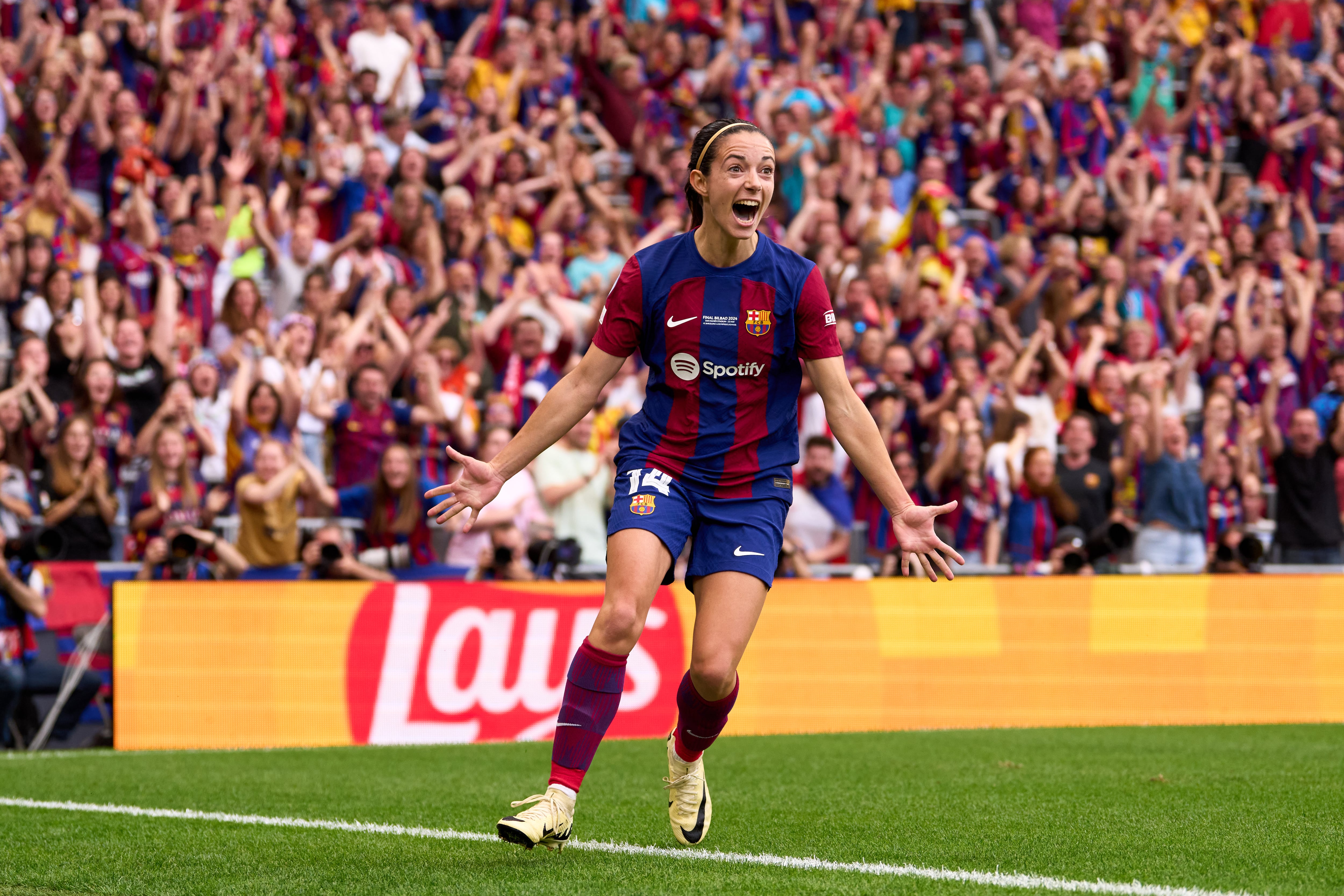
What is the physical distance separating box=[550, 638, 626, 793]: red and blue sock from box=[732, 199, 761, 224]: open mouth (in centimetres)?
146

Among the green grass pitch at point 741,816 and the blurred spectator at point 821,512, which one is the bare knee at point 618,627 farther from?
the blurred spectator at point 821,512

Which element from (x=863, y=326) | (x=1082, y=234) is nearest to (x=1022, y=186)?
(x=1082, y=234)

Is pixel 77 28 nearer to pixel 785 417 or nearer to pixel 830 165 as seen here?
pixel 830 165

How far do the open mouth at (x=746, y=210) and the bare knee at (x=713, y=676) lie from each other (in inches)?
56.1

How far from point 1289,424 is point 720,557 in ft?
36.9

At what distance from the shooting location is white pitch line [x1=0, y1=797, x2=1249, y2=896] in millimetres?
4648

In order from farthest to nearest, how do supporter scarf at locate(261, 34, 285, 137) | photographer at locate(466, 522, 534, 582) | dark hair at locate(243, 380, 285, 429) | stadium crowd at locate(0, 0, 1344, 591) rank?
supporter scarf at locate(261, 34, 285, 137)
dark hair at locate(243, 380, 285, 429)
stadium crowd at locate(0, 0, 1344, 591)
photographer at locate(466, 522, 534, 582)

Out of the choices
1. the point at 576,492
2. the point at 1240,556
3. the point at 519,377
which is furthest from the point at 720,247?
the point at 519,377

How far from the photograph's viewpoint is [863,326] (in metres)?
15.0

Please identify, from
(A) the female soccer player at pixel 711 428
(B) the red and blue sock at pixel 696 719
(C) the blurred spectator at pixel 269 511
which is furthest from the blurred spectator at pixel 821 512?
(A) the female soccer player at pixel 711 428

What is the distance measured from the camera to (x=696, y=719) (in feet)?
18.7

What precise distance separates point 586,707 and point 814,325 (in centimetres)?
147

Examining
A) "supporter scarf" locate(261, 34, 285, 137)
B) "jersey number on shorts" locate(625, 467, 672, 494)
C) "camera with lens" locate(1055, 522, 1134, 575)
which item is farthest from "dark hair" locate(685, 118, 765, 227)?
"supporter scarf" locate(261, 34, 285, 137)

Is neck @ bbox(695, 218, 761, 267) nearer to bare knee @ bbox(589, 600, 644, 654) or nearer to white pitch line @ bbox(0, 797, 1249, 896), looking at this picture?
bare knee @ bbox(589, 600, 644, 654)
